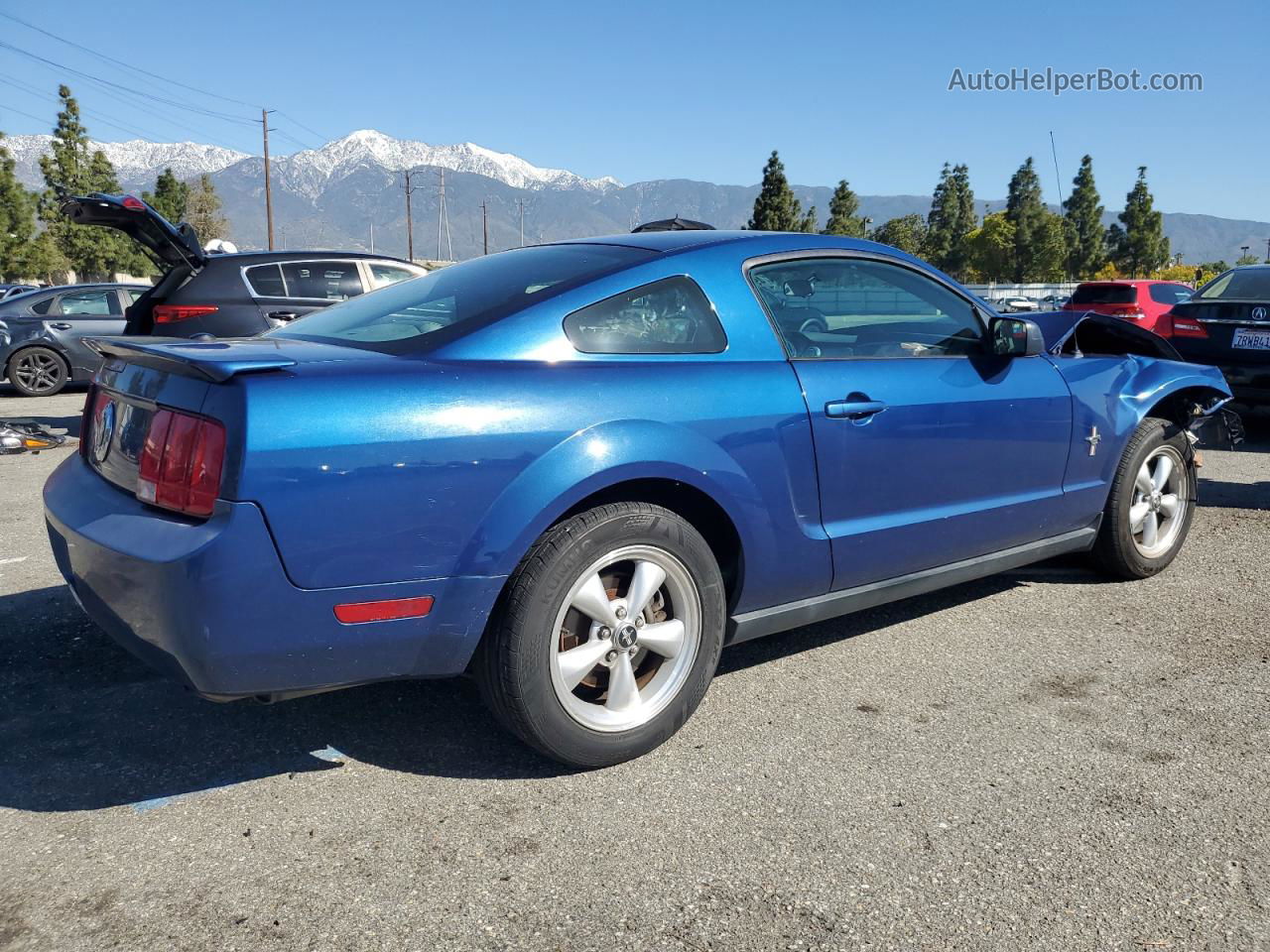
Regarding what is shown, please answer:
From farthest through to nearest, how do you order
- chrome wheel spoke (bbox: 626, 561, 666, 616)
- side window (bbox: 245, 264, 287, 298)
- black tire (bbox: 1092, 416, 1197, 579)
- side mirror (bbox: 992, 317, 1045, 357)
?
1. side window (bbox: 245, 264, 287, 298)
2. black tire (bbox: 1092, 416, 1197, 579)
3. side mirror (bbox: 992, 317, 1045, 357)
4. chrome wheel spoke (bbox: 626, 561, 666, 616)

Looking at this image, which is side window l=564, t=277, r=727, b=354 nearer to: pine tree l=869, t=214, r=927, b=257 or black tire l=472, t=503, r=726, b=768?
black tire l=472, t=503, r=726, b=768

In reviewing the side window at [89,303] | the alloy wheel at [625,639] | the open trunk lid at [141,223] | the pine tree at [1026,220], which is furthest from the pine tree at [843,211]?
the alloy wheel at [625,639]

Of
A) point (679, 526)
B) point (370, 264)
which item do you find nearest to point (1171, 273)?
point (370, 264)

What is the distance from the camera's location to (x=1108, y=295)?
727 inches

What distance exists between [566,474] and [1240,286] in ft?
29.1

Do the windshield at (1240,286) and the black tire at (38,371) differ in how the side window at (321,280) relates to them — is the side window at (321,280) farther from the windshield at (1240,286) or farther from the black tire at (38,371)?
the windshield at (1240,286)

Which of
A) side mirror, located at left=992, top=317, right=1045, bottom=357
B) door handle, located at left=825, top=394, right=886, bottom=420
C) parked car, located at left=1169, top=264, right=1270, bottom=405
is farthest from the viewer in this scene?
parked car, located at left=1169, top=264, right=1270, bottom=405

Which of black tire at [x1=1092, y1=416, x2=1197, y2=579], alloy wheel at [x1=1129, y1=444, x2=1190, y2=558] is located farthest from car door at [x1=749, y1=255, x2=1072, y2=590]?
alloy wheel at [x1=1129, y1=444, x2=1190, y2=558]

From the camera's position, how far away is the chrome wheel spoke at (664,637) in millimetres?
2826

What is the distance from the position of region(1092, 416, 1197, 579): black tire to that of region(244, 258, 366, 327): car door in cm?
592

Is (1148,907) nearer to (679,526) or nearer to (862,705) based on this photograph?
(862,705)

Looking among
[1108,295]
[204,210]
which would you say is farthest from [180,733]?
[204,210]

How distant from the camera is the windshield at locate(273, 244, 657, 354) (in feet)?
9.22

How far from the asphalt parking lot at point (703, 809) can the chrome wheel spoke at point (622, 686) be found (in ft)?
0.63
